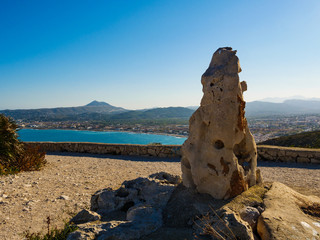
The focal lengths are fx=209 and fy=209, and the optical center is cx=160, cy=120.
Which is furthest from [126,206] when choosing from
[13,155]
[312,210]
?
[13,155]

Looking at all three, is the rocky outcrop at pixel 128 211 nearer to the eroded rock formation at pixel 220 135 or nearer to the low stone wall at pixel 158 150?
the eroded rock formation at pixel 220 135

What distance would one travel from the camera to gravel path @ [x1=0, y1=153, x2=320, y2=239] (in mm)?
4156

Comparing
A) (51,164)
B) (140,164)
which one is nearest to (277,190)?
(140,164)

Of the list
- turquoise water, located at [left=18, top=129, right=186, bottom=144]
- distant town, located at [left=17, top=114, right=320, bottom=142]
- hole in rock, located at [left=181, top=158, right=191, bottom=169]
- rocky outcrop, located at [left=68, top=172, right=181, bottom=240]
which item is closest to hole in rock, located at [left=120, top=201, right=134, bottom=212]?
rocky outcrop, located at [left=68, top=172, right=181, bottom=240]

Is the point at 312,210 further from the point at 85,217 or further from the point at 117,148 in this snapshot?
the point at 117,148

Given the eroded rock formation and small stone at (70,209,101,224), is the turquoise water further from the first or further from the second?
the eroded rock formation

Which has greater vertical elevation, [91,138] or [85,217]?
[85,217]

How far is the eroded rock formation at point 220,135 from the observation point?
406cm

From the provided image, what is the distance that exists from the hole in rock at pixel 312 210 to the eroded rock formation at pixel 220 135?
1.02m

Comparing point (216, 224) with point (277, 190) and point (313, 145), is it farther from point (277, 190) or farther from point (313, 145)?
point (313, 145)

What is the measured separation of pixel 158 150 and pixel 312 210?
755 centimetres

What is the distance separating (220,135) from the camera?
4.09m

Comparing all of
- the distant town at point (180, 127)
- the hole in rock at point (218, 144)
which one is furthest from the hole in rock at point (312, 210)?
the distant town at point (180, 127)

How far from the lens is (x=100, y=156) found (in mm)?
10930
